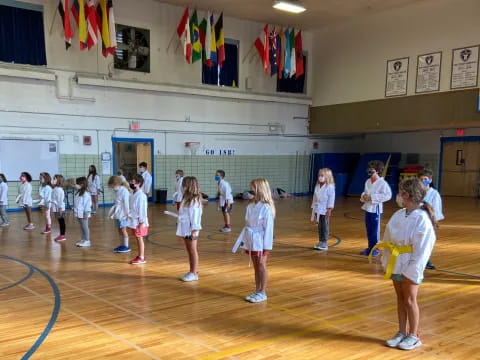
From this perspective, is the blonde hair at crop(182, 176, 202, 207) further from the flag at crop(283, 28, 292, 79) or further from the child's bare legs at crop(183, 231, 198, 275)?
the flag at crop(283, 28, 292, 79)

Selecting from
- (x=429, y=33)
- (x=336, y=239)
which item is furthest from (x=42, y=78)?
(x=429, y=33)

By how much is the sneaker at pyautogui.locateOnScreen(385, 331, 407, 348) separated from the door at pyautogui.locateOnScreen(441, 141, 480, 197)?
16.6 m

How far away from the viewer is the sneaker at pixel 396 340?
12.3ft

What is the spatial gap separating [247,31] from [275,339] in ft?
49.8

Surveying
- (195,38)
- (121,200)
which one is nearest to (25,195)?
(121,200)

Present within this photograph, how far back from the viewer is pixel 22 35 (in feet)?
41.3

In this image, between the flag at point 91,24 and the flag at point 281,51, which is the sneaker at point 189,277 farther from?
the flag at point 281,51

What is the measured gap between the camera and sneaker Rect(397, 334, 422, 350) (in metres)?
3.71

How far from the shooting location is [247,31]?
17234mm

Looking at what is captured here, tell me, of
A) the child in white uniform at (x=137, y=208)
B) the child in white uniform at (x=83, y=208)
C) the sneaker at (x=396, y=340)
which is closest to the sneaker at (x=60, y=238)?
the child in white uniform at (x=83, y=208)

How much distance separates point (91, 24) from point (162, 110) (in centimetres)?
364

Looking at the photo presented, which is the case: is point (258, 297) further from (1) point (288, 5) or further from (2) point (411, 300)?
(1) point (288, 5)

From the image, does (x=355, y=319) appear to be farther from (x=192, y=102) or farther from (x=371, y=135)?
(x=371, y=135)

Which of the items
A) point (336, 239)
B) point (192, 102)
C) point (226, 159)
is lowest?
Answer: point (336, 239)
